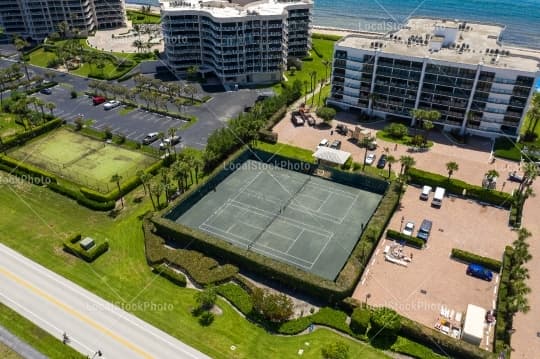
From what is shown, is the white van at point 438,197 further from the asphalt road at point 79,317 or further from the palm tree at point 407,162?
the asphalt road at point 79,317

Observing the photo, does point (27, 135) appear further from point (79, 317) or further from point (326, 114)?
point (326, 114)

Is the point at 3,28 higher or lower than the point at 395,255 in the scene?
→ higher

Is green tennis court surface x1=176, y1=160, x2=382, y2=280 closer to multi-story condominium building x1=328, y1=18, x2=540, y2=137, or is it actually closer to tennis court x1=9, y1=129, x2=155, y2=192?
tennis court x1=9, y1=129, x2=155, y2=192

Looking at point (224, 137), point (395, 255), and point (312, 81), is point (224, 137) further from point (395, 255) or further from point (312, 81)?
point (312, 81)

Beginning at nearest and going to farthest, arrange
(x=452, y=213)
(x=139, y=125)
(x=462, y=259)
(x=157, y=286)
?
(x=157, y=286)
(x=462, y=259)
(x=452, y=213)
(x=139, y=125)

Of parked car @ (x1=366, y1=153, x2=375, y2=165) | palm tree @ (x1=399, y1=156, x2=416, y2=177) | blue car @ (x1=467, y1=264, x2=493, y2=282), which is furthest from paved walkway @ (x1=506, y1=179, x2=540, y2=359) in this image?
parked car @ (x1=366, y1=153, x2=375, y2=165)

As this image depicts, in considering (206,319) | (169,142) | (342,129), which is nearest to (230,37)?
(169,142)

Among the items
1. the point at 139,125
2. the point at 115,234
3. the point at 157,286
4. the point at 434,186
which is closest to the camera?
the point at 157,286

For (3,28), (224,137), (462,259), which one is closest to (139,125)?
(224,137)
